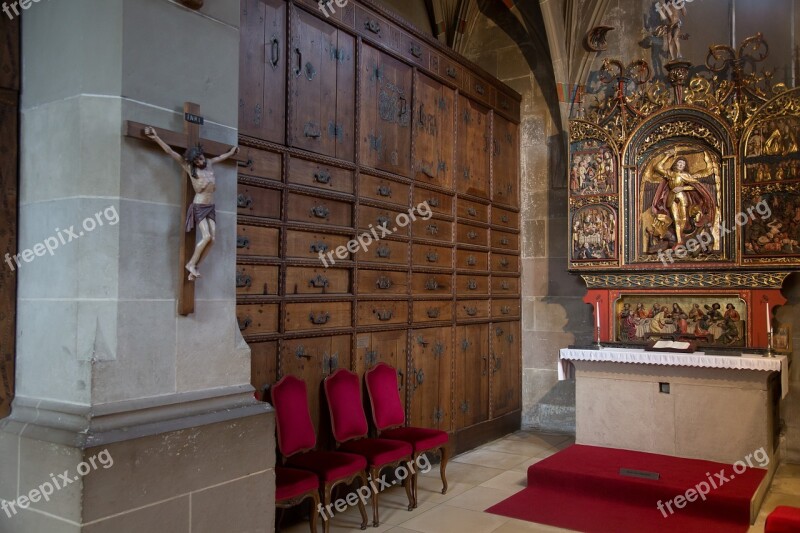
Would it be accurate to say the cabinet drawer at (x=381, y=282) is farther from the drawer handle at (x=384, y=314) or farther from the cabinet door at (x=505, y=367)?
the cabinet door at (x=505, y=367)

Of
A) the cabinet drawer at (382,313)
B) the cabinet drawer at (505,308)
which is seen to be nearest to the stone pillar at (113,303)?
the cabinet drawer at (382,313)

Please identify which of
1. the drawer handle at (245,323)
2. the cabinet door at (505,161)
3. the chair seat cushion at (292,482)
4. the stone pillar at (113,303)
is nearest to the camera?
the stone pillar at (113,303)

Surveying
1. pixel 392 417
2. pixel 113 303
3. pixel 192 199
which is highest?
pixel 192 199

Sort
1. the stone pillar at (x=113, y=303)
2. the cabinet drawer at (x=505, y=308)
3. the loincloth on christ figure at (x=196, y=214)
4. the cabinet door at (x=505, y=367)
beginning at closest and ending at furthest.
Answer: the stone pillar at (x=113, y=303), the loincloth on christ figure at (x=196, y=214), the cabinet door at (x=505, y=367), the cabinet drawer at (x=505, y=308)

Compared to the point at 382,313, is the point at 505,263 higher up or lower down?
higher up

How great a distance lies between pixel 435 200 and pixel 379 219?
3.71ft

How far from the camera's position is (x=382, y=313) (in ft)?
20.9

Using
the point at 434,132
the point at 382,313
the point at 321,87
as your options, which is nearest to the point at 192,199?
the point at 321,87

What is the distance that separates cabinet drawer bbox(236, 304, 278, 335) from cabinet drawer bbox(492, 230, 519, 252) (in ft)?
13.6

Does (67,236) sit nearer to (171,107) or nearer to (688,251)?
(171,107)

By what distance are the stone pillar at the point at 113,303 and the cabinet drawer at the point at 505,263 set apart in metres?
5.59

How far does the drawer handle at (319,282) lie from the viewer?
5.57 meters

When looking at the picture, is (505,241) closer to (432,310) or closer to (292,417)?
(432,310)

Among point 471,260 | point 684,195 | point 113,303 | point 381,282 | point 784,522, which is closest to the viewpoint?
point 113,303
